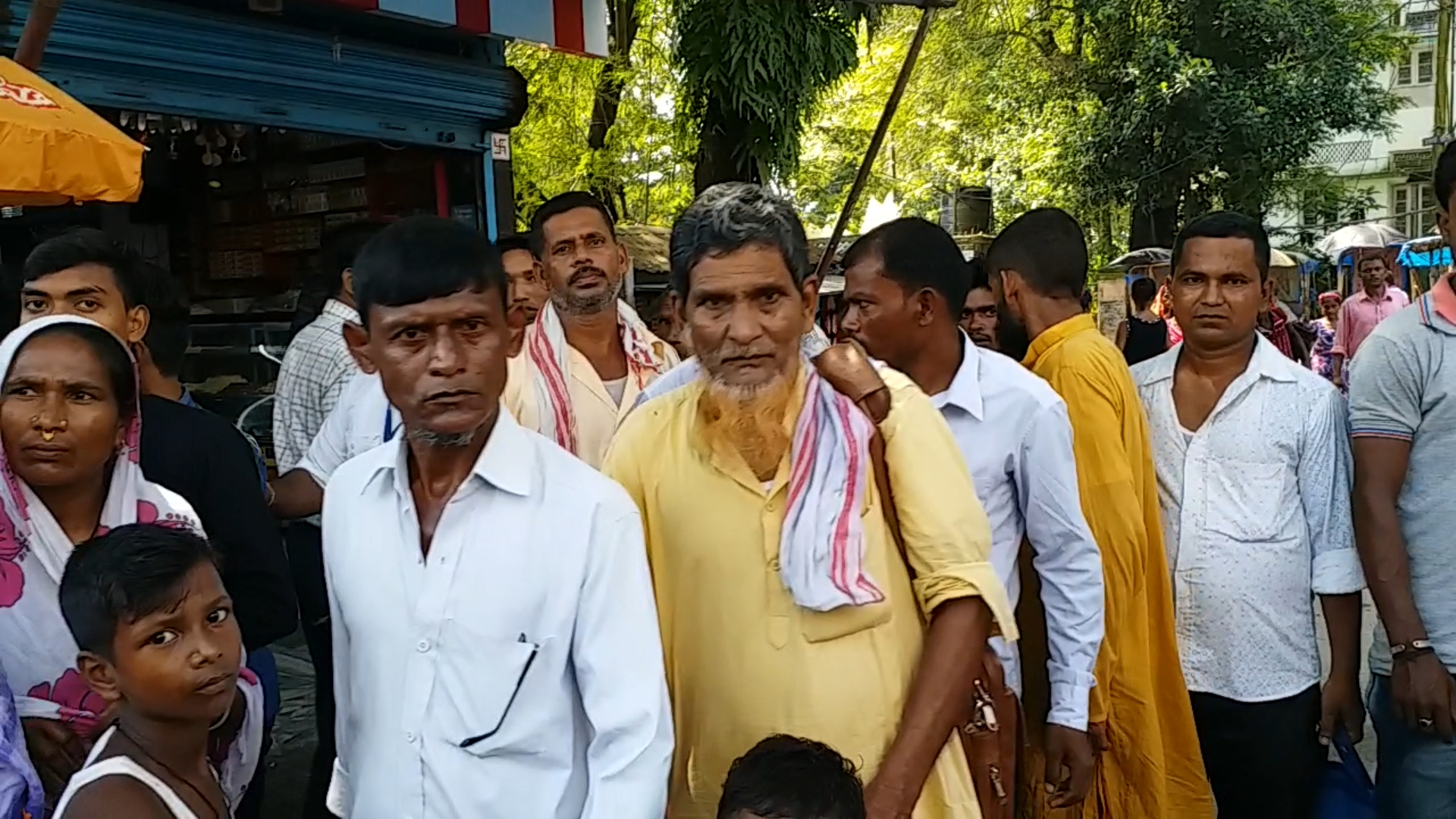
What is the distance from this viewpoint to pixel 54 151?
317cm

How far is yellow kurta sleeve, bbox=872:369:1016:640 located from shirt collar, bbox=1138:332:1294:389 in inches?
57.8

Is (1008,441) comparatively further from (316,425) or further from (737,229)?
(316,425)

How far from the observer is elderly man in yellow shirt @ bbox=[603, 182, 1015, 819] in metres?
1.90

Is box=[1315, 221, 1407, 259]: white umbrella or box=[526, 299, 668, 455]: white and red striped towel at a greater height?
box=[1315, 221, 1407, 259]: white umbrella

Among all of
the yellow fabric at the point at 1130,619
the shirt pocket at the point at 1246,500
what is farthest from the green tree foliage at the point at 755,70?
the shirt pocket at the point at 1246,500

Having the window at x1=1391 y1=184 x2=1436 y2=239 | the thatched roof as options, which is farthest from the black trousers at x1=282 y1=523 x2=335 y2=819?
the window at x1=1391 y1=184 x2=1436 y2=239

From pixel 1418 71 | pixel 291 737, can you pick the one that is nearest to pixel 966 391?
pixel 291 737

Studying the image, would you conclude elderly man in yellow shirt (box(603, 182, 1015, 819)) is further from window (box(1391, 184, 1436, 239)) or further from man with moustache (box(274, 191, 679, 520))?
window (box(1391, 184, 1436, 239))

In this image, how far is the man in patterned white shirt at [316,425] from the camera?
12.4ft

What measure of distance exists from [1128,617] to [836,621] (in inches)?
54.1

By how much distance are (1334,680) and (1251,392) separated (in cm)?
73

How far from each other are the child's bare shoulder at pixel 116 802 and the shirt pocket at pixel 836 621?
96 centimetres

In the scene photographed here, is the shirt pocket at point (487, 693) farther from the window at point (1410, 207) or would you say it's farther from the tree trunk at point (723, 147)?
the window at point (1410, 207)

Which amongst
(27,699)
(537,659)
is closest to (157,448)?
(27,699)
